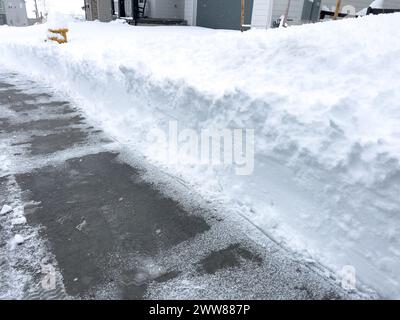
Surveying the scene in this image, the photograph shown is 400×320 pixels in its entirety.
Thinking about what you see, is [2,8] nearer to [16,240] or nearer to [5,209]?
[5,209]

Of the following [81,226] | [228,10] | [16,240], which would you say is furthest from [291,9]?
[16,240]

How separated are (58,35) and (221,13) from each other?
7099 millimetres

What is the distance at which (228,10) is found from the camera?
1351cm

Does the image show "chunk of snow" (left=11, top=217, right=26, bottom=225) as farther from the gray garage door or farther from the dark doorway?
the dark doorway

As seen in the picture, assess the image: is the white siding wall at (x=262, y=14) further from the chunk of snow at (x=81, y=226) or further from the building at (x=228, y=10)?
the chunk of snow at (x=81, y=226)

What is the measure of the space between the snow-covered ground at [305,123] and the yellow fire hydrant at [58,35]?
668 centimetres

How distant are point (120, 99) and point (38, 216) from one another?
3342 mm

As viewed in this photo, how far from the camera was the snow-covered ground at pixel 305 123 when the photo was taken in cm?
247

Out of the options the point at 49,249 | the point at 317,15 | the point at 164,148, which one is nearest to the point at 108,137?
the point at 164,148

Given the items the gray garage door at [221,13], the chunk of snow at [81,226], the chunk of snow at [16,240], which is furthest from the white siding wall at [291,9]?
the chunk of snow at [16,240]

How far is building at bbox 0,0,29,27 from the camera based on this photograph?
49656 millimetres
